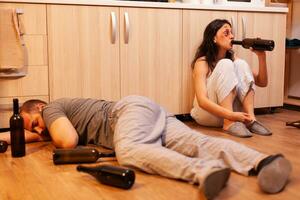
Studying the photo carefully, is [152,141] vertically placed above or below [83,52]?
below

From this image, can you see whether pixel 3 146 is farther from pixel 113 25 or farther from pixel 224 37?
pixel 224 37

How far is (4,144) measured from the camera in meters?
2.29

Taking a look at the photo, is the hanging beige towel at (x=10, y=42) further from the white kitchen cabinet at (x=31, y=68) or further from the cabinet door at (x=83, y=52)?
the cabinet door at (x=83, y=52)

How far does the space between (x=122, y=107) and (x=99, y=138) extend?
1.17 feet

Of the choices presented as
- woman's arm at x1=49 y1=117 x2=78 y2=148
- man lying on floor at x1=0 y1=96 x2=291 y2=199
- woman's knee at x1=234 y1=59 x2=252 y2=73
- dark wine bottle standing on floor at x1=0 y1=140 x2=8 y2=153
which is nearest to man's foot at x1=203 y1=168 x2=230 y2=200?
man lying on floor at x1=0 y1=96 x2=291 y2=199

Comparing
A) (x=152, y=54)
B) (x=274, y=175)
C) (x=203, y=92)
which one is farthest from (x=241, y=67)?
(x=274, y=175)

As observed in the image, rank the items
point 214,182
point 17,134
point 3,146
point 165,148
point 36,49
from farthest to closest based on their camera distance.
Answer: point 36,49 → point 3,146 → point 17,134 → point 165,148 → point 214,182

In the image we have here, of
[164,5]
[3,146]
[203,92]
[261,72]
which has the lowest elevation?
[3,146]

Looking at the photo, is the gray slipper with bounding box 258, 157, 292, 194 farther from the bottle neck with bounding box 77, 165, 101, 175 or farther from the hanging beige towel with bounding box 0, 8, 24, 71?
the hanging beige towel with bounding box 0, 8, 24, 71

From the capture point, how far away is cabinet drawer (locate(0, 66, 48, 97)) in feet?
8.80

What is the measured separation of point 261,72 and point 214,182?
1.74 m

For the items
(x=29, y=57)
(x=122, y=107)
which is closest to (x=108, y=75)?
(x=29, y=57)

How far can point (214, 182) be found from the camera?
150 centimetres

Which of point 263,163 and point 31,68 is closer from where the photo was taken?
point 263,163
